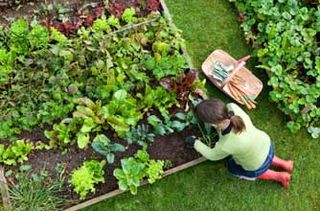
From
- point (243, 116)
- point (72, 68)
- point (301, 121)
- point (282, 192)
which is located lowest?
point (282, 192)

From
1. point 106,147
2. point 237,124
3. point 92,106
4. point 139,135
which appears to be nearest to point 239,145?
point 237,124

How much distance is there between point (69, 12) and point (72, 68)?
662 millimetres

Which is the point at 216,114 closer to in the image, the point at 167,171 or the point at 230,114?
the point at 230,114

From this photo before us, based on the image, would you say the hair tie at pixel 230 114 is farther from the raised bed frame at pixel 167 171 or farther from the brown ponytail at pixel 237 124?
the raised bed frame at pixel 167 171

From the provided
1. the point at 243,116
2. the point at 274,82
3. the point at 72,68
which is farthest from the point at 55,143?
the point at 274,82

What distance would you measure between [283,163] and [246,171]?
380 millimetres

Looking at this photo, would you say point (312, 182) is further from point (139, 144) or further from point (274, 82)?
point (139, 144)

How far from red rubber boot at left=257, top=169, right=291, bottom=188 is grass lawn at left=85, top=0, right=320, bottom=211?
3.3 inches

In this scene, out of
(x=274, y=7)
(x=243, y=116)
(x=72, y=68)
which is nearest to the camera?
(x=243, y=116)

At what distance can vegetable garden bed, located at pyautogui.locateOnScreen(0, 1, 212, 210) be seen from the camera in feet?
18.7

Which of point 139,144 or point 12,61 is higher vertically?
point 12,61

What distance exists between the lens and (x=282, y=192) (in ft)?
19.6

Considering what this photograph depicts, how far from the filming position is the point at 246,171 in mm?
5773

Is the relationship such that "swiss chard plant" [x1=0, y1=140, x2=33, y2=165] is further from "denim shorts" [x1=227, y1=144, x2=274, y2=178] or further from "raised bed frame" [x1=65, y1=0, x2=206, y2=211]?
"denim shorts" [x1=227, y1=144, x2=274, y2=178]
